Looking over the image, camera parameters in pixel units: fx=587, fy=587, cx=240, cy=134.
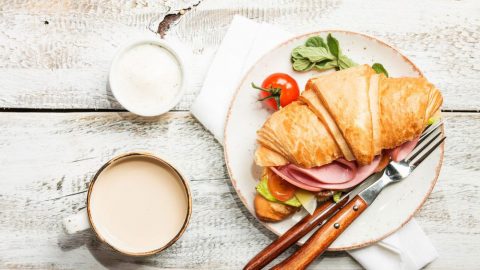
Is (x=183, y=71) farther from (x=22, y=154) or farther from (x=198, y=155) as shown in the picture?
(x=22, y=154)

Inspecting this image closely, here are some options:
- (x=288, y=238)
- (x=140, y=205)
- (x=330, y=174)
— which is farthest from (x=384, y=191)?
(x=140, y=205)

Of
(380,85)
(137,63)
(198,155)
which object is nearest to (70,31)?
(137,63)

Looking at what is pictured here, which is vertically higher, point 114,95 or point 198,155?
point 114,95

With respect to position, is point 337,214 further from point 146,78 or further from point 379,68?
point 146,78

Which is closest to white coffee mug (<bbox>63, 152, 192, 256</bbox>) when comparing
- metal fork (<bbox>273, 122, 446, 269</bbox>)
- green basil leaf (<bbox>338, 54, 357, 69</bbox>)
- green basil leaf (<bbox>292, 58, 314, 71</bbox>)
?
metal fork (<bbox>273, 122, 446, 269</bbox>)

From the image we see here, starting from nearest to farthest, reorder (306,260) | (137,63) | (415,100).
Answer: (415,100), (306,260), (137,63)

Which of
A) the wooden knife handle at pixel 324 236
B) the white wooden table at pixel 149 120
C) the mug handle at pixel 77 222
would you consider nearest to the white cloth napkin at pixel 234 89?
the white wooden table at pixel 149 120
